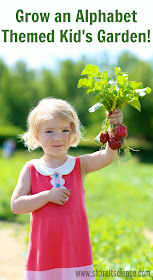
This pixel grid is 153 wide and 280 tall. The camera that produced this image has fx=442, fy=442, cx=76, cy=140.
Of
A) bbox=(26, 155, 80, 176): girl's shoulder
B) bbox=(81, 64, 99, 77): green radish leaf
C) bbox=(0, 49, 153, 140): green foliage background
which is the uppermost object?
bbox=(0, 49, 153, 140): green foliage background

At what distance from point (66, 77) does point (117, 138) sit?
145 feet

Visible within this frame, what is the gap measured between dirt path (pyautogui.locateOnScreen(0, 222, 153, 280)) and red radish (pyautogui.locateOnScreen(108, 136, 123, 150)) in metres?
2.72

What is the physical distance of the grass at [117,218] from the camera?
4.25m

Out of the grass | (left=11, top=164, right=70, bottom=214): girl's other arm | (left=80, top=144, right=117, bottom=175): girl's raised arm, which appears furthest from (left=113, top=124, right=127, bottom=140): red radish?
(left=11, top=164, right=70, bottom=214): girl's other arm

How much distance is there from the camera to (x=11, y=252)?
19.5 ft

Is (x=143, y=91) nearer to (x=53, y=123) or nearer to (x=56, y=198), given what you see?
(x=53, y=123)

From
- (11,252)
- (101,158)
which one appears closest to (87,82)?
(101,158)

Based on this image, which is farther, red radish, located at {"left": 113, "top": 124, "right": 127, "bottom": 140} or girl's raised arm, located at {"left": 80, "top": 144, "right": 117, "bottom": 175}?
girl's raised arm, located at {"left": 80, "top": 144, "right": 117, "bottom": 175}

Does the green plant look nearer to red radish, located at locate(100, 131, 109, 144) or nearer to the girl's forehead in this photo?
red radish, located at locate(100, 131, 109, 144)

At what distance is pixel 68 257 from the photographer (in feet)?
8.50

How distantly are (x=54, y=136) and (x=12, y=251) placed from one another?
376 cm

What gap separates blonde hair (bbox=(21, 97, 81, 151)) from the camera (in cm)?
269

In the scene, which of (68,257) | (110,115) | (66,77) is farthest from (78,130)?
(66,77)

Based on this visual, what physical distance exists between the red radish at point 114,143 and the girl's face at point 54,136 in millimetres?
276
